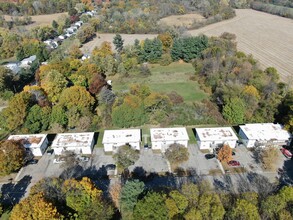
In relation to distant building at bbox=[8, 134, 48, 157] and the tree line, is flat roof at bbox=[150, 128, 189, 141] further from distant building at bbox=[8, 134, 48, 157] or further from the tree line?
distant building at bbox=[8, 134, 48, 157]

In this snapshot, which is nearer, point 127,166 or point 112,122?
point 127,166

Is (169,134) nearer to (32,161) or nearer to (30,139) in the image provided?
(32,161)

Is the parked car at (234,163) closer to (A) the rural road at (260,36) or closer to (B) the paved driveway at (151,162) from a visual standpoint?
(B) the paved driveway at (151,162)

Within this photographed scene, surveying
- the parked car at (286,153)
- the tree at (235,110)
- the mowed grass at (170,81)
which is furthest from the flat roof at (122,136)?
the parked car at (286,153)

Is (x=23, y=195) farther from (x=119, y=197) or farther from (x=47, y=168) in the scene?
(x=119, y=197)

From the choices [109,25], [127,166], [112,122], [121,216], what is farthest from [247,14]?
[121,216]

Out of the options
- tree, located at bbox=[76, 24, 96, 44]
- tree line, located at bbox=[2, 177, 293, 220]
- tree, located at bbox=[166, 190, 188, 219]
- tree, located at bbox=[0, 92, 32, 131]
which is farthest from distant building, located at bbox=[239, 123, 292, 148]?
tree, located at bbox=[76, 24, 96, 44]
